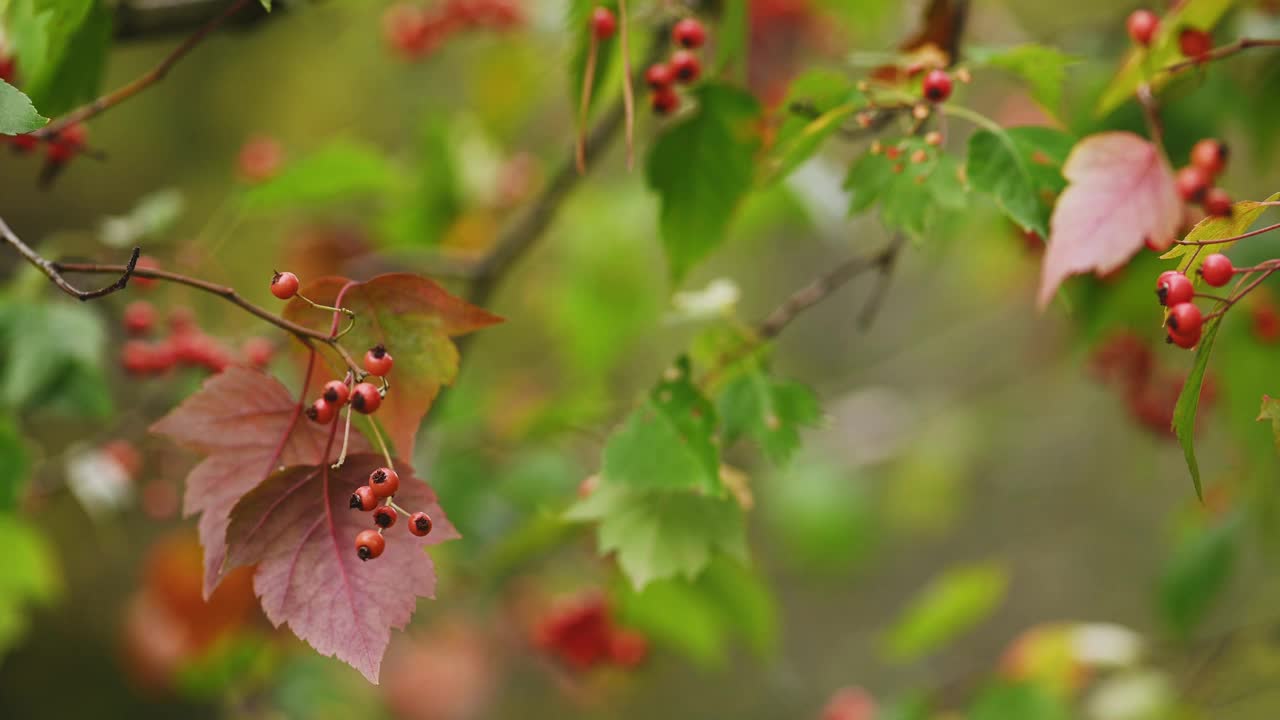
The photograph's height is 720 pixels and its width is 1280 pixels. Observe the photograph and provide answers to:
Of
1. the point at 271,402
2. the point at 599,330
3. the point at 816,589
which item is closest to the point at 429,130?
the point at 599,330

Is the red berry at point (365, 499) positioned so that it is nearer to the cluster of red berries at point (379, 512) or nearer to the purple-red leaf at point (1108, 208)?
the cluster of red berries at point (379, 512)

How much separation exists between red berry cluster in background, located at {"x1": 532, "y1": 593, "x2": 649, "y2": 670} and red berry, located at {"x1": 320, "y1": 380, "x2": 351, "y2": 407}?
63 centimetres

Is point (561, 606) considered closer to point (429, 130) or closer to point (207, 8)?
point (429, 130)

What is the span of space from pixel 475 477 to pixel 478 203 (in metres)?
0.33

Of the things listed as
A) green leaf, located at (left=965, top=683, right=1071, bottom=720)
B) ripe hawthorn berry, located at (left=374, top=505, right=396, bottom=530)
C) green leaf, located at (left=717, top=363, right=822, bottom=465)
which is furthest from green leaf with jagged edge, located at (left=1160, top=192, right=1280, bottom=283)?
green leaf, located at (left=965, top=683, right=1071, bottom=720)

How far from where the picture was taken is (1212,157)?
0.48 meters

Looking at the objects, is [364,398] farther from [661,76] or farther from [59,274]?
[661,76]

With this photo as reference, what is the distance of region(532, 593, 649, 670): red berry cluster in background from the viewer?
963 millimetres

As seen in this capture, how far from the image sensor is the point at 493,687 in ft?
6.24

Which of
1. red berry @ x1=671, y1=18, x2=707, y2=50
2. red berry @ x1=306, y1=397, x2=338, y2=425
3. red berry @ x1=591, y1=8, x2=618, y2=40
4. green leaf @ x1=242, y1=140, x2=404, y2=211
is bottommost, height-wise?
green leaf @ x1=242, y1=140, x2=404, y2=211

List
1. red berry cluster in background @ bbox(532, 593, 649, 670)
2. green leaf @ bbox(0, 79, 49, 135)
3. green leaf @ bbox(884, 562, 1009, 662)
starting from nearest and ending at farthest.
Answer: green leaf @ bbox(0, 79, 49, 135) → green leaf @ bbox(884, 562, 1009, 662) → red berry cluster in background @ bbox(532, 593, 649, 670)

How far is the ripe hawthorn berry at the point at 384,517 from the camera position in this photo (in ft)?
1.20

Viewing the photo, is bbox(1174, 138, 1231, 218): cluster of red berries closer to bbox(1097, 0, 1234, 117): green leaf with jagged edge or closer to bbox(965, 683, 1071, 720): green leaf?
bbox(1097, 0, 1234, 117): green leaf with jagged edge

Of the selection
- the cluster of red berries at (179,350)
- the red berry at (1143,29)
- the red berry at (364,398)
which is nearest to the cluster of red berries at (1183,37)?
the red berry at (1143,29)
